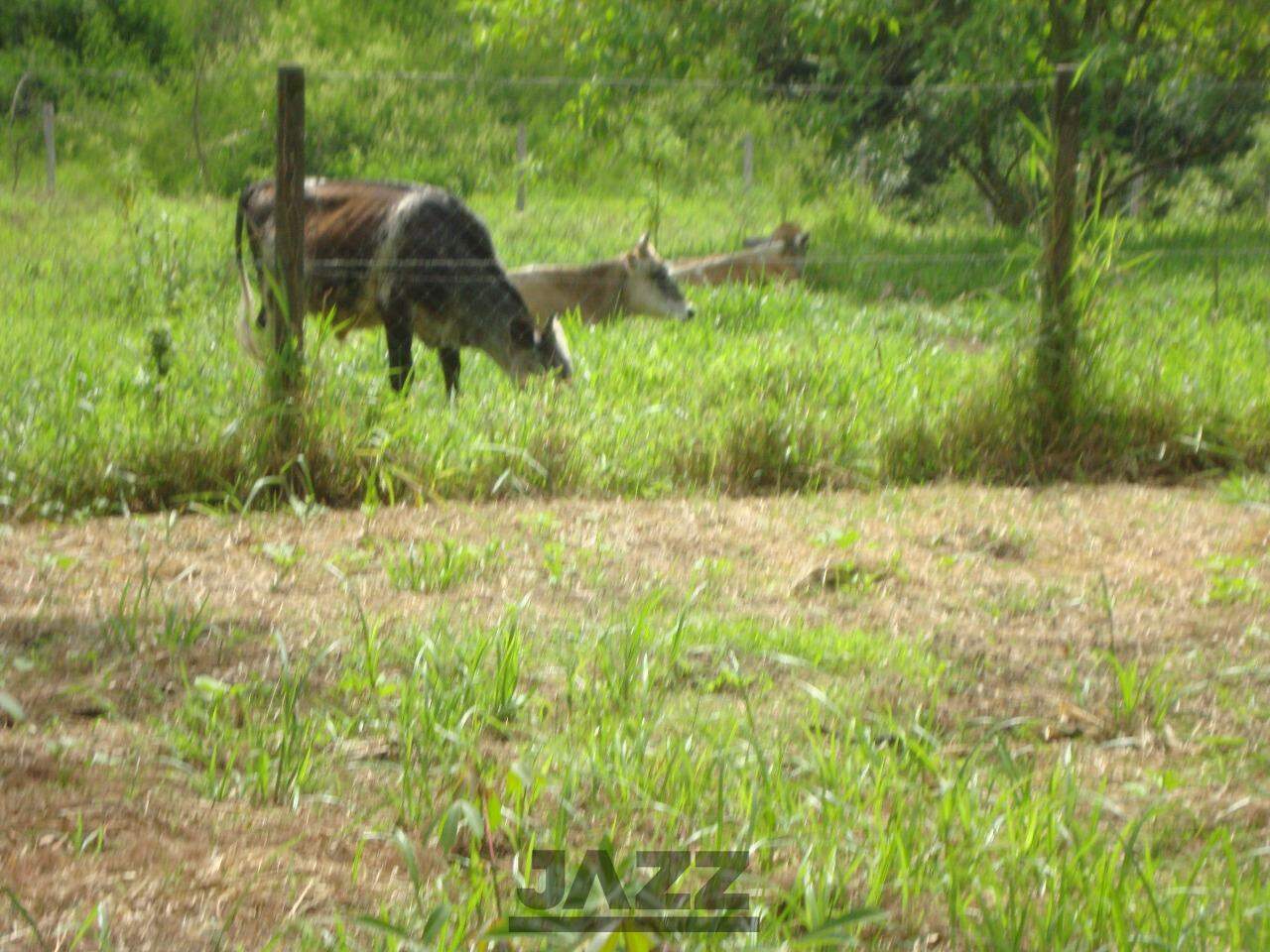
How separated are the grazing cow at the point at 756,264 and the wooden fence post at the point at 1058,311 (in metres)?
5.93

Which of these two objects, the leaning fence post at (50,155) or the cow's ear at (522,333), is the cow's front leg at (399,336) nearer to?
the cow's ear at (522,333)

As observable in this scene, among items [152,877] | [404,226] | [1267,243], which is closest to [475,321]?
[404,226]

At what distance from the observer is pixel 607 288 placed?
38.5 feet

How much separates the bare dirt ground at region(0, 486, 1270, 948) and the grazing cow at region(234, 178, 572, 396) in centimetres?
265

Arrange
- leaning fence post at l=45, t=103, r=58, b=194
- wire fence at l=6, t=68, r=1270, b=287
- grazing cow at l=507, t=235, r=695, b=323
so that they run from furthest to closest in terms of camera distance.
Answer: leaning fence post at l=45, t=103, r=58, b=194, wire fence at l=6, t=68, r=1270, b=287, grazing cow at l=507, t=235, r=695, b=323

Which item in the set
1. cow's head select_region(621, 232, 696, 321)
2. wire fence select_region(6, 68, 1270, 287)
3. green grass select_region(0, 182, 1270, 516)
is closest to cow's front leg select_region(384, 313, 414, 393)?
green grass select_region(0, 182, 1270, 516)

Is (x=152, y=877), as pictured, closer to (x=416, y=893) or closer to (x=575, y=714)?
(x=416, y=893)

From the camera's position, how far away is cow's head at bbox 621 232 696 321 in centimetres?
1145

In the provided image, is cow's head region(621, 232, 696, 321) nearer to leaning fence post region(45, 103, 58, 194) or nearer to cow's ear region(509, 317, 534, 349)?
cow's ear region(509, 317, 534, 349)

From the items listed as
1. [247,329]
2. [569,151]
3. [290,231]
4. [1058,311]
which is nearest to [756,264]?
[569,151]

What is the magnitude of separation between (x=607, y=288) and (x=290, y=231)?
5.83 m

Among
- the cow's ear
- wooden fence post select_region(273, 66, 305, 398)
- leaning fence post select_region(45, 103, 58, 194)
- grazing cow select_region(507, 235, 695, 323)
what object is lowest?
grazing cow select_region(507, 235, 695, 323)

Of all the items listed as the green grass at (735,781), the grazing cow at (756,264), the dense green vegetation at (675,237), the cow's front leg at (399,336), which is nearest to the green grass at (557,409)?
the dense green vegetation at (675,237)

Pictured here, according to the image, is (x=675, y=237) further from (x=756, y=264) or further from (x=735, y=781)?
(x=735, y=781)
